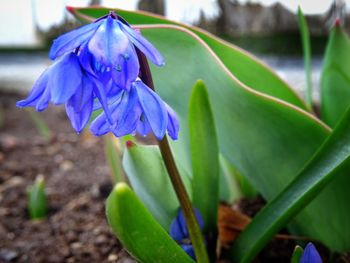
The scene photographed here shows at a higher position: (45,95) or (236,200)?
(45,95)

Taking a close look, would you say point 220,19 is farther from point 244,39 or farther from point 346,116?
point 346,116

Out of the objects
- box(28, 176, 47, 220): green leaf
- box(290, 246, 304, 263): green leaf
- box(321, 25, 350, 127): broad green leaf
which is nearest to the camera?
box(290, 246, 304, 263): green leaf

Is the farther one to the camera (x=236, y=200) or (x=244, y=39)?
(x=244, y=39)

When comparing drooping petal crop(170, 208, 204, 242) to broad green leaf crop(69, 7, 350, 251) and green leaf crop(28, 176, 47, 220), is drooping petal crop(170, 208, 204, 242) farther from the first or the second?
green leaf crop(28, 176, 47, 220)

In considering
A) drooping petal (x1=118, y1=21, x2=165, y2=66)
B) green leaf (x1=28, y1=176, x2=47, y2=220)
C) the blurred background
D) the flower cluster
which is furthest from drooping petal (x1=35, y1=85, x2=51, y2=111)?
the blurred background

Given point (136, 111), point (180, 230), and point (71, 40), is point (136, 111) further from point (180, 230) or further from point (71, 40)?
point (180, 230)

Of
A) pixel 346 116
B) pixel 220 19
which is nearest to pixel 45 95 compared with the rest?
pixel 346 116
